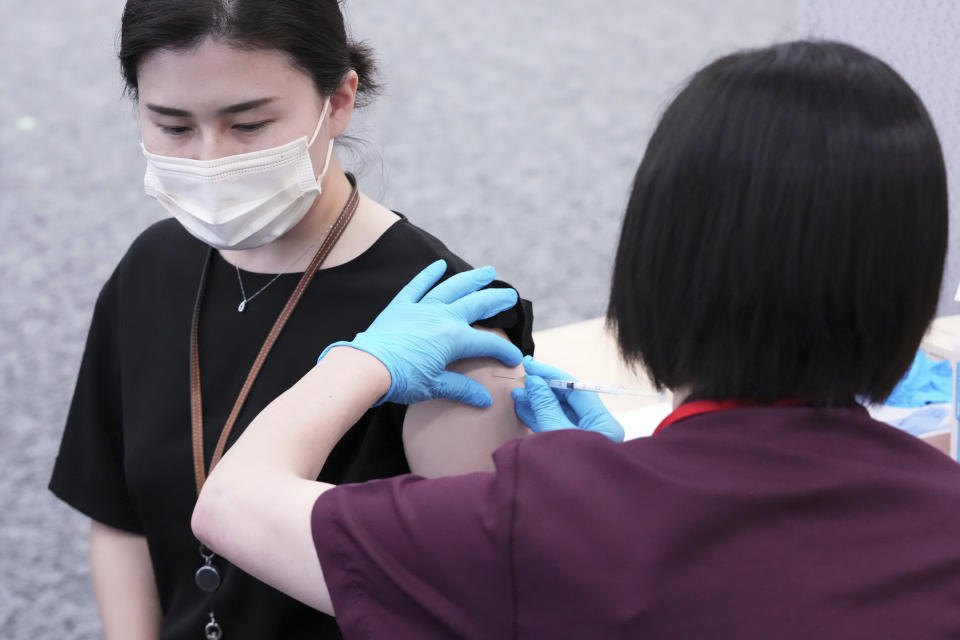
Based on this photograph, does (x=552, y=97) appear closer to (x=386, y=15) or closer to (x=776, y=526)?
(x=386, y=15)

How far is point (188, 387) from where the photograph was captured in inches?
50.0

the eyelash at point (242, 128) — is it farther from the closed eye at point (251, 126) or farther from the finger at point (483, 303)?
the finger at point (483, 303)

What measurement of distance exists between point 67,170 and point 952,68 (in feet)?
12.3

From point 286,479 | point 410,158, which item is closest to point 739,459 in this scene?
point 286,479

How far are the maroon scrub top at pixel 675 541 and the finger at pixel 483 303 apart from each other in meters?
0.39

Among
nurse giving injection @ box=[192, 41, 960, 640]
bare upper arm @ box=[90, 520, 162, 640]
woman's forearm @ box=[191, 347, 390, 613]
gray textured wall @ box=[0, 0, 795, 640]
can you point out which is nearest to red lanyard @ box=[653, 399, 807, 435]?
nurse giving injection @ box=[192, 41, 960, 640]

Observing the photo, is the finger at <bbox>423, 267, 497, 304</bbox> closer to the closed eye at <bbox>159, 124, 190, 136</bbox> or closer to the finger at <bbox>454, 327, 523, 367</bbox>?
the finger at <bbox>454, 327, 523, 367</bbox>

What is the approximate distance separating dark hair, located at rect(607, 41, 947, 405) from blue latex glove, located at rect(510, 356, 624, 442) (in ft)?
1.18

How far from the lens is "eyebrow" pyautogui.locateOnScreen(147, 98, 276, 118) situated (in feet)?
3.88

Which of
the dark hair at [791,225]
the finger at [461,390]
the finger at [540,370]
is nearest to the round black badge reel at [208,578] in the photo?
the finger at [461,390]

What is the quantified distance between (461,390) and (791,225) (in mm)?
504

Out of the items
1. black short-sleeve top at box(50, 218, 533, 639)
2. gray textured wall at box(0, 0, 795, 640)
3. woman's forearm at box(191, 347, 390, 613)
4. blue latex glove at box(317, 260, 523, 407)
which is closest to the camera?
woman's forearm at box(191, 347, 390, 613)

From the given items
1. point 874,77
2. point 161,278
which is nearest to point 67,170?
point 161,278

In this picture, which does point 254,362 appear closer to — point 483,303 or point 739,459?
point 483,303
